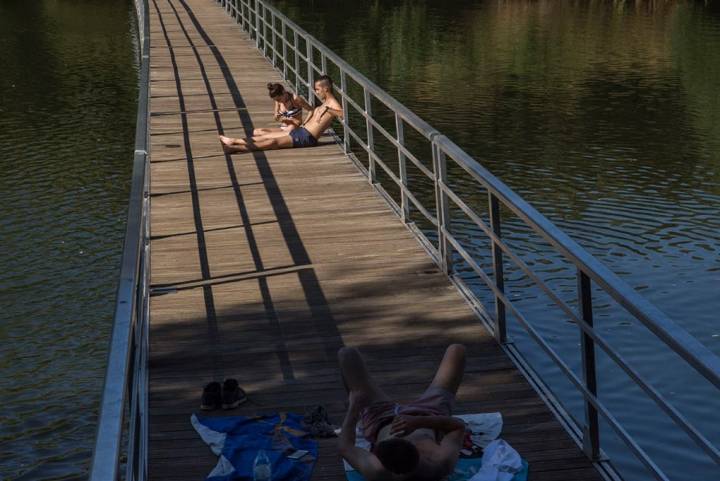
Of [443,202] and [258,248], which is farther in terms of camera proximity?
[258,248]

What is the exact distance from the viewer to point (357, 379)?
18.0ft

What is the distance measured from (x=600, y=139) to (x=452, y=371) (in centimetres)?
1759

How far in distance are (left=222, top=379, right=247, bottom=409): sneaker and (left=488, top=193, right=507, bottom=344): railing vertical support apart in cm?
155

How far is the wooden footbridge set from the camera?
17.0 feet

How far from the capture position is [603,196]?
18.0 m

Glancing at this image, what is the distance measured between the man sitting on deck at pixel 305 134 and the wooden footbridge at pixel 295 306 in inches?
6.2

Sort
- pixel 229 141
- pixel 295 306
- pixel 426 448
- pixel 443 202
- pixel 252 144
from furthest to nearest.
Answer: pixel 252 144
pixel 229 141
pixel 443 202
pixel 295 306
pixel 426 448

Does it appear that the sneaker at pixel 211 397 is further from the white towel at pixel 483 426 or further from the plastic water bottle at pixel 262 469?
the white towel at pixel 483 426

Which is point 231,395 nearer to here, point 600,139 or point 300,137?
point 300,137

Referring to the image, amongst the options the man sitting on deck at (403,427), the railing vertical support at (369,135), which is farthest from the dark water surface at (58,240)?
the man sitting on deck at (403,427)

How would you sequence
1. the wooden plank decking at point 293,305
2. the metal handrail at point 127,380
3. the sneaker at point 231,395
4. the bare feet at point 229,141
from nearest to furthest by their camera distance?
the metal handrail at point 127,380 < the wooden plank decking at point 293,305 < the sneaker at point 231,395 < the bare feet at point 229,141

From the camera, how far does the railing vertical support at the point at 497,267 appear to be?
6.40 m

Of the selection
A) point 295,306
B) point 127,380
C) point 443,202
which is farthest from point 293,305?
point 127,380

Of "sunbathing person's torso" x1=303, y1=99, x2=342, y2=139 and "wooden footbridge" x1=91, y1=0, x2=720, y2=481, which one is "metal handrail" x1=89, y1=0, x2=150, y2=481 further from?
"sunbathing person's torso" x1=303, y1=99, x2=342, y2=139
